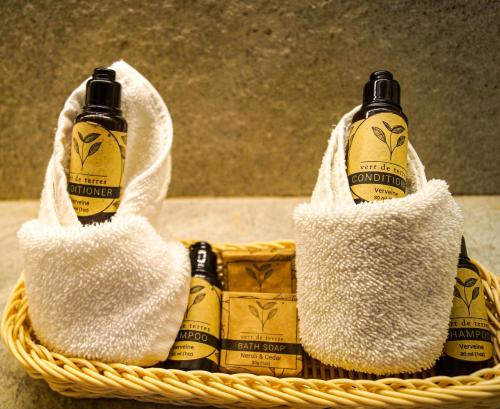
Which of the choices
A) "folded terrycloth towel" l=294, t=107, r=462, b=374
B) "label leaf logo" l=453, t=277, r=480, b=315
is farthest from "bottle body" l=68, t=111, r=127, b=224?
"label leaf logo" l=453, t=277, r=480, b=315

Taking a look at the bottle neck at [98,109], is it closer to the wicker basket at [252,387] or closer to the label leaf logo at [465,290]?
the wicker basket at [252,387]

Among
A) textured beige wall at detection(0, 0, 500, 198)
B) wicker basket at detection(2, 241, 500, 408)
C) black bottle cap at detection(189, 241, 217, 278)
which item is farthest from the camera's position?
textured beige wall at detection(0, 0, 500, 198)

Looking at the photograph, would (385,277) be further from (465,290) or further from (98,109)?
(98,109)

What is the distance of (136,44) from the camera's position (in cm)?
68

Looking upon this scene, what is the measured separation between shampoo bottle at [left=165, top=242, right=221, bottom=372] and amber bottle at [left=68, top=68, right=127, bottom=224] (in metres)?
0.13

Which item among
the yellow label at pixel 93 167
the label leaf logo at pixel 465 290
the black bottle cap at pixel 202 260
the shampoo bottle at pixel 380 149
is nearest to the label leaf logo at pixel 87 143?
the yellow label at pixel 93 167

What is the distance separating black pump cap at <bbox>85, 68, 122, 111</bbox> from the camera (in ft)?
1.44

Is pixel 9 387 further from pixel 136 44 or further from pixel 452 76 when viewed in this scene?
pixel 452 76

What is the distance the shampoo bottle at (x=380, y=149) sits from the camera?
0.41 meters

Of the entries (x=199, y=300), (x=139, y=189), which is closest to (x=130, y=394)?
(x=199, y=300)

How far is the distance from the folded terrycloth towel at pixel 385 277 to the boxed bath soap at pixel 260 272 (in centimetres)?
12

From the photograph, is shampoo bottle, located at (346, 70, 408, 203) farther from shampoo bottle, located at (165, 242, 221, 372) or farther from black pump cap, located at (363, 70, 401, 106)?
shampoo bottle, located at (165, 242, 221, 372)

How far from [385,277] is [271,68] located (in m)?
0.45

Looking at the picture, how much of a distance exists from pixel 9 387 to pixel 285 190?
21.3 inches
